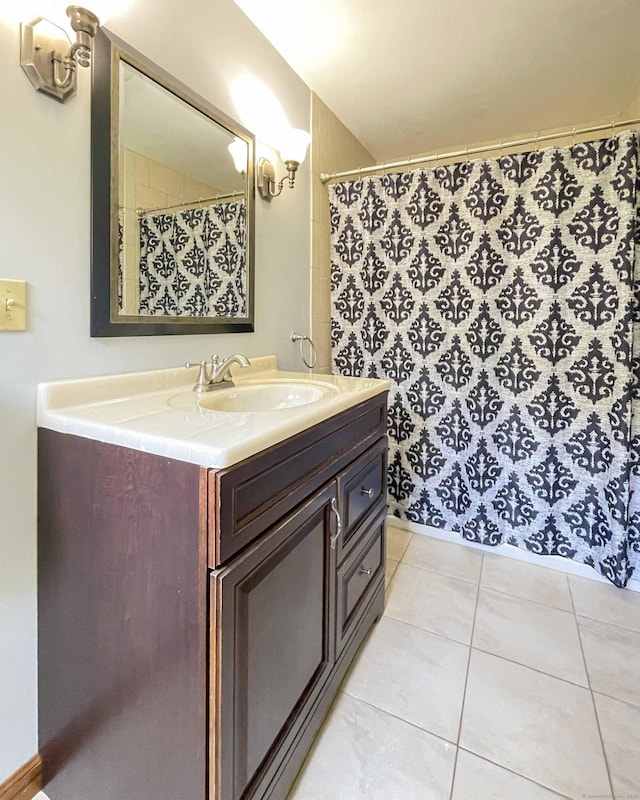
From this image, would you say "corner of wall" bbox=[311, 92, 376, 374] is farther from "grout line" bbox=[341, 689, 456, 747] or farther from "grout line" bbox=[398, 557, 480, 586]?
"grout line" bbox=[341, 689, 456, 747]

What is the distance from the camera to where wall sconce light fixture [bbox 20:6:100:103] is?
882 mm

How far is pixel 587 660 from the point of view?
1414 millimetres

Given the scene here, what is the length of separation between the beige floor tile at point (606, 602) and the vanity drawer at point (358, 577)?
2.86ft

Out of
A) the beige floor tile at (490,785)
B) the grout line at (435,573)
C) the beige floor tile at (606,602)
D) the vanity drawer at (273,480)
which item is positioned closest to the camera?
the vanity drawer at (273,480)

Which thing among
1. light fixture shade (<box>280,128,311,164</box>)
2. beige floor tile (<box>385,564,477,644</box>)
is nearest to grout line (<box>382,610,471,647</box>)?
beige floor tile (<box>385,564,477,644</box>)

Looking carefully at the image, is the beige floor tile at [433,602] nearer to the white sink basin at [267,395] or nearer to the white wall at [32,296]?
the white sink basin at [267,395]

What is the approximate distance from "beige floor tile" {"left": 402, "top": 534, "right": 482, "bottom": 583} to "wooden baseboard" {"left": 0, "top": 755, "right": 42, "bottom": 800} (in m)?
1.46

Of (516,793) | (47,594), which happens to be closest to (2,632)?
(47,594)

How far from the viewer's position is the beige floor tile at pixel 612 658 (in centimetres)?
130

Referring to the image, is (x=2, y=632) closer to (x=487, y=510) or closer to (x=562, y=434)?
(x=487, y=510)

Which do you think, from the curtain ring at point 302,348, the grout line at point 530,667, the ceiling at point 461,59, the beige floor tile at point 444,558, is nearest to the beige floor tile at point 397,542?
the beige floor tile at point 444,558

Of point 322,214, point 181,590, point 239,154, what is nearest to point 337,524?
point 181,590

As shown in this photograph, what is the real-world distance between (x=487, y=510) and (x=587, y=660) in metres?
0.72

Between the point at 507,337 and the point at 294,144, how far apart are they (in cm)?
121
